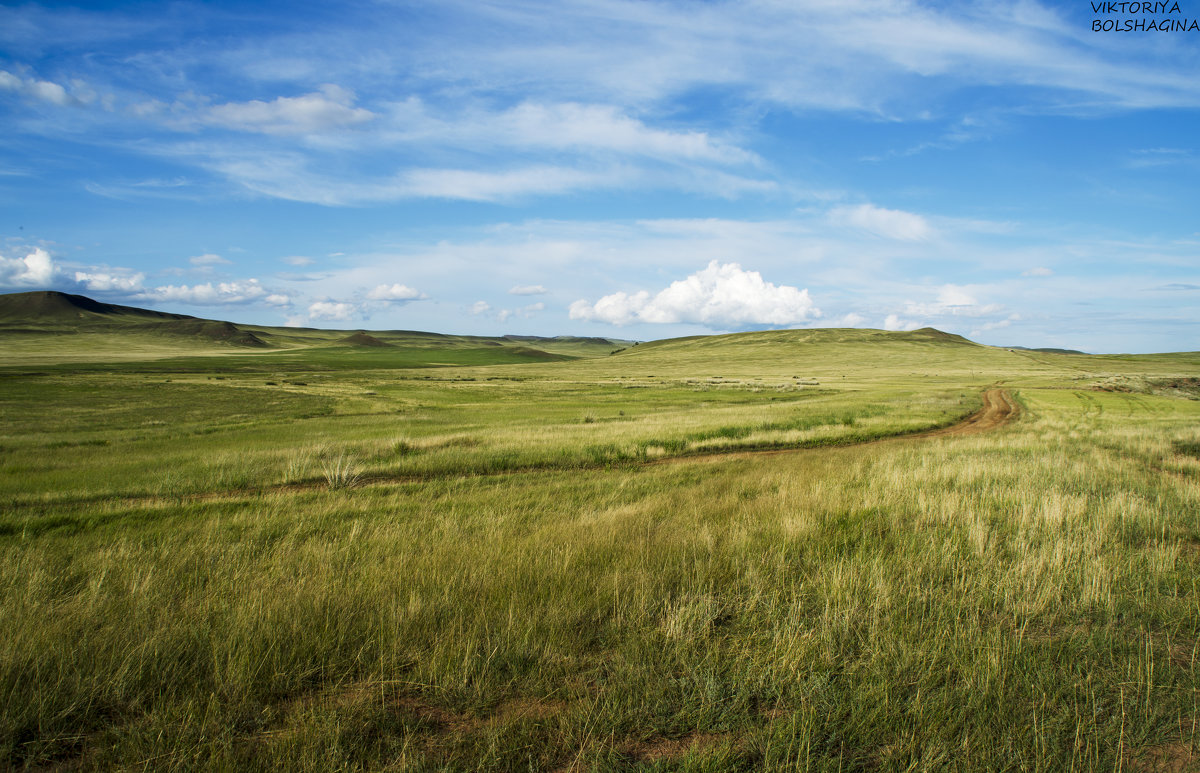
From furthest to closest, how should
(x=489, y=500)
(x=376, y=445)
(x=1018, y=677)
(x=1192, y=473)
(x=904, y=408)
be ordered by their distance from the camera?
(x=904, y=408)
(x=376, y=445)
(x=1192, y=473)
(x=489, y=500)
(x=1018, y=677)

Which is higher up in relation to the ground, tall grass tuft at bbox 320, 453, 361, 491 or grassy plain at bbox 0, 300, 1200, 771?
grassy plain at bbox 0, 300, 1200, 771

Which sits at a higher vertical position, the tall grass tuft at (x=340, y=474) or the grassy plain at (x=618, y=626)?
the grassy plain at (x=618, y=626)

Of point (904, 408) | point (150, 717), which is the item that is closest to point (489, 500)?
point (150, 717)

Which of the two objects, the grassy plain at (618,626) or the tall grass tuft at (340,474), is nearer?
the grassy plain at (618,626)

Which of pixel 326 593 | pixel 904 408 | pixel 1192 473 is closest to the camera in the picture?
pixel 326 593

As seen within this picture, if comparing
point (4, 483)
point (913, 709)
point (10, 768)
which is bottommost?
point (4, 483)

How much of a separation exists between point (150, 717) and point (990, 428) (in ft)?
95.9

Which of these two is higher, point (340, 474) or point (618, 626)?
point (618, 626)

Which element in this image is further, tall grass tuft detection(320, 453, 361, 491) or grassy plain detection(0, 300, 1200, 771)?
tall grass tuft detection(320, 453, 361, 491)

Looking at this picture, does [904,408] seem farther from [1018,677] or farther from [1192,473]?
[1018,677]

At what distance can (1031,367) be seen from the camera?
10419cm

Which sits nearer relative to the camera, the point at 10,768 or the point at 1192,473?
the point at 10,768

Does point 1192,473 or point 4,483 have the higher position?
point 1192,473

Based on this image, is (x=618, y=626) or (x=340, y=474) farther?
(x=340, y=474)
